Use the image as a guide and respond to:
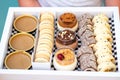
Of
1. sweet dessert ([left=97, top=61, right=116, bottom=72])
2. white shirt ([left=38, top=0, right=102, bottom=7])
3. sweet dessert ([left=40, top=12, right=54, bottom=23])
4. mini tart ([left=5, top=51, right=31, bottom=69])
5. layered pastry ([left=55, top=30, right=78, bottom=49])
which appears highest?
white shirt ([left=38, top=0, right=102, bottom=7])

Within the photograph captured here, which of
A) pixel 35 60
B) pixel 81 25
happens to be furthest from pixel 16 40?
pixel 81 25

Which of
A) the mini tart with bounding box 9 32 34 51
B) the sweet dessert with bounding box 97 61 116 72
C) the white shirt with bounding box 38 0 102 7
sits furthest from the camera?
the white shirt with bounding box 38 0 102 7

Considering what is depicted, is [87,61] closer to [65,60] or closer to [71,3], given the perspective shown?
[65,60]

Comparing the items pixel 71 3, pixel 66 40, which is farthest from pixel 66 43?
pixel 71 3

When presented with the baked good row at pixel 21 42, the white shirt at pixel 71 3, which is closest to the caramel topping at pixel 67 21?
→ the baked good row at pixel 21 42

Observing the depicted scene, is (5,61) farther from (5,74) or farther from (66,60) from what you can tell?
(66,60)

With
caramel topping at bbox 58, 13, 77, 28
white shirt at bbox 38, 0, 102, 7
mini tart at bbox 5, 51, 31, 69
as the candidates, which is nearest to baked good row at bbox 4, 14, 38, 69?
mini tart at bbox 5, 51, 31, 69

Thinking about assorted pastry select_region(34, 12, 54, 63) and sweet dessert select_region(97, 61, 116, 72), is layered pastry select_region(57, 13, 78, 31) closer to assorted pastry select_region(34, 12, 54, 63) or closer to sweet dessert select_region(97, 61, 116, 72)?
assorted pastry select_region(34, 12, 54, 63)

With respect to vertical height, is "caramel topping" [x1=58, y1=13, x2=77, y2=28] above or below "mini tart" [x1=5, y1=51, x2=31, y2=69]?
above
